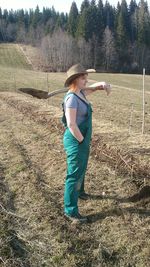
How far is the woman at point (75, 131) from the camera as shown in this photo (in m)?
5.16

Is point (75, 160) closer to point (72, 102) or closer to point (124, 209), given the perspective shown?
point (72, 102)

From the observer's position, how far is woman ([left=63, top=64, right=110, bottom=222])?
203 inches

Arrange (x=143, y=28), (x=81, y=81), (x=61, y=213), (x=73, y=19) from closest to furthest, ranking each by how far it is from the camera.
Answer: (x=81, y=81)
(x=61, y=213)
(x=143, y=28)
(x=73, y=19)

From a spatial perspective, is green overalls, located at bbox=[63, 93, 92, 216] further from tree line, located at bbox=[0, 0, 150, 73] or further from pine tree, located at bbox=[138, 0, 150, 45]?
pine tree, located at bbox=[138, 0, 150, 45]

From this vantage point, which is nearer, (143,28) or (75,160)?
(75,160)

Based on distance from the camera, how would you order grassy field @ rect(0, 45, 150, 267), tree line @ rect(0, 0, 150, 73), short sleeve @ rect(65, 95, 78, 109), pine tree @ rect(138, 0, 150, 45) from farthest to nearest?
pine tree @ rect(138, 0, 150, 45)
tree line @ rect(0, 0, 150, 73)
short sleeve @ rect(65, 95, 78, 109)
grassy field @ rect(0, 45, 150, 267)

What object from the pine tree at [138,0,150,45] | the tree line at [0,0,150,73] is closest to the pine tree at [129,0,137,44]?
the tree line at [0,0,150,73]

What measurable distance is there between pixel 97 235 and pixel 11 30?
12374cm

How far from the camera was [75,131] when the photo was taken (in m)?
5.18

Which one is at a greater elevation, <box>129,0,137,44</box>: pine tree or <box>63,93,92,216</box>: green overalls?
<box>63,93,92,216</box>: green overalls

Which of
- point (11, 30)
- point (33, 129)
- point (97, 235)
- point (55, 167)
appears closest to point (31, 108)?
point (33, 129)

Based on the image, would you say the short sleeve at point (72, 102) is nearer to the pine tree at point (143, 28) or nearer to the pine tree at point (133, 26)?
the pine tree at point (143, 28)

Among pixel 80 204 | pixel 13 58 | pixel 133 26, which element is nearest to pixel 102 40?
pixel 133 26

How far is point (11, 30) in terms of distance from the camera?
403ft
